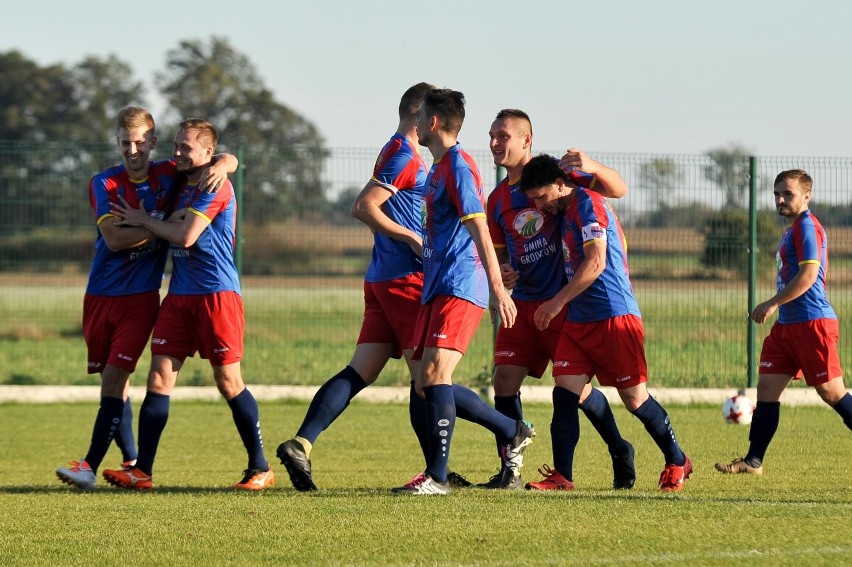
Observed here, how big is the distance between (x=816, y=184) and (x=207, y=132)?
7.88 m

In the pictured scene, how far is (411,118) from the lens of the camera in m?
7.53

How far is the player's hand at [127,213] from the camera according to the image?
767cm

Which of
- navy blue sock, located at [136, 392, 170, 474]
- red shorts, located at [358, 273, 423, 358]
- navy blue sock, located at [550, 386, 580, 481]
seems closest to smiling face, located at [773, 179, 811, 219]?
navy blue sock, located at [550, 386, 580, 481]

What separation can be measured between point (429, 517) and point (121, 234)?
288 cm

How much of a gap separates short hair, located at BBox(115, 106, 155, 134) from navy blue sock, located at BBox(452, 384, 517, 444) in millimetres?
2505

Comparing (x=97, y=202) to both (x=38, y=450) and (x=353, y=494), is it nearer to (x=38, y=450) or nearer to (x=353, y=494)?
(x=353, y=494)

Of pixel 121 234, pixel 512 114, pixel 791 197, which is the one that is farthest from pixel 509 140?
pixel 121 234

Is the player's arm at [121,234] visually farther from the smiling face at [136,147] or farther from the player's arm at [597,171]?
the player's arm at [597,171]

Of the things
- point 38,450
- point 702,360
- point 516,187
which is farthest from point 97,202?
point 702,360

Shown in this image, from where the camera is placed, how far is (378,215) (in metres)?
7.31

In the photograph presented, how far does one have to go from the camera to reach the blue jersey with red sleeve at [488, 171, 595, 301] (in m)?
7.64

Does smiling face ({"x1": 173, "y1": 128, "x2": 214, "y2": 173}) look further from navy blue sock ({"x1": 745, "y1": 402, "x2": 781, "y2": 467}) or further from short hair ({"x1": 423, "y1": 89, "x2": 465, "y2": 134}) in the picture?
navy blue sock ({"x1": 745, "y1": 402, "x2": 781, "y2": 467})

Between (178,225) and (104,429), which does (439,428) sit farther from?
(104,429)

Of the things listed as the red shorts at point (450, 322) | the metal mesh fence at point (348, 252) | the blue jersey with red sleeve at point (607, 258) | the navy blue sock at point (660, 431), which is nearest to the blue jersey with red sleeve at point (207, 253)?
the red shorts at point (450, 322)
